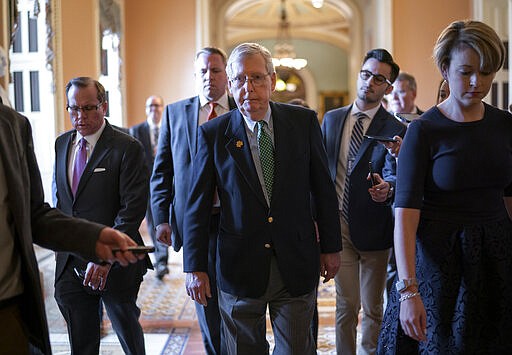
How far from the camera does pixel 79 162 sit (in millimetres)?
3510

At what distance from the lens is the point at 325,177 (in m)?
2.88

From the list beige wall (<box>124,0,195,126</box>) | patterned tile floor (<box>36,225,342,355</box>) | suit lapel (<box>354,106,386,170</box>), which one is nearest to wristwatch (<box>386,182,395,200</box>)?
suit lapel (<box>354,106,386,170</box>)

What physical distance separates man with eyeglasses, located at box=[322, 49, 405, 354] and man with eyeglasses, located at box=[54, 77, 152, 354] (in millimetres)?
1050

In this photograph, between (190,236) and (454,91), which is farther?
(190,236)

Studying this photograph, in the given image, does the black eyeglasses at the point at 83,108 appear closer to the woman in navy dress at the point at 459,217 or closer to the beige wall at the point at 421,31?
the woman in navy dress at the point at 459,217

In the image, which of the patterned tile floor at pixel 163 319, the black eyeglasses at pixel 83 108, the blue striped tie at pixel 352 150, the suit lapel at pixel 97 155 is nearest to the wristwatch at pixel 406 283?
the blue striped tie at pixel 352 150

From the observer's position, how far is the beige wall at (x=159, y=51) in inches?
440

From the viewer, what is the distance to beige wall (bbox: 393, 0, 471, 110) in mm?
10539

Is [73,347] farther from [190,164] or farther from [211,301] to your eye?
[190,164]

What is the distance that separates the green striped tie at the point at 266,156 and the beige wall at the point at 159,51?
849cm

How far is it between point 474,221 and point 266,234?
81cm

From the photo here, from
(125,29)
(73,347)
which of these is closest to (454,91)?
→ (73,347)

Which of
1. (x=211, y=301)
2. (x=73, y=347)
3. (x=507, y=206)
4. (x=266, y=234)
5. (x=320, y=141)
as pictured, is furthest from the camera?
(x=211, y=301)

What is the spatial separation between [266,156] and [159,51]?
28.7ft
